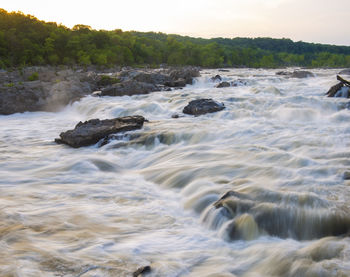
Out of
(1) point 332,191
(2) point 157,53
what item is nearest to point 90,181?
(1) point 332,191

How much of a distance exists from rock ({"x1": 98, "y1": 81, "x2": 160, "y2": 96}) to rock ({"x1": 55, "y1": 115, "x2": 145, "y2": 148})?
7.35 m

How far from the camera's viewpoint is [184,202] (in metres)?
5.22

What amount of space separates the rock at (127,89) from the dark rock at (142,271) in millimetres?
14244

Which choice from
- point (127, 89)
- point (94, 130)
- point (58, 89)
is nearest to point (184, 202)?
point (94, 130)

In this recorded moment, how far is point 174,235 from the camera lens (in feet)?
13.5

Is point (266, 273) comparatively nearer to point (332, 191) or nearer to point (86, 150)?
point (332, 191)

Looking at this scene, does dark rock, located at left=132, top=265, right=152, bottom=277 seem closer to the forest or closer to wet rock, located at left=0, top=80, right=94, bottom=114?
wet rock, located at left=0, top=80, right=94, bottom=114

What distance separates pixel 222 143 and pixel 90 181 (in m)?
3.59

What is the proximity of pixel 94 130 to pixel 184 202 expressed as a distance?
14.6 ft

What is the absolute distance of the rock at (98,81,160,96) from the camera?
55.0ft

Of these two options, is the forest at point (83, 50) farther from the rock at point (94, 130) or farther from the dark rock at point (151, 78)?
the rock at point (94, 130)

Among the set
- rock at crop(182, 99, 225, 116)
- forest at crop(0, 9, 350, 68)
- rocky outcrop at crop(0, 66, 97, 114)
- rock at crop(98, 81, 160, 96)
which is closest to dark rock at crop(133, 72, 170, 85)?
rock at crop(98, 81, 160, 96)

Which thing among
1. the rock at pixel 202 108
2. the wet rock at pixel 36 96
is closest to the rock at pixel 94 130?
the rock at pixel 202 108

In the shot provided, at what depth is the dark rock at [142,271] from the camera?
10.4 feet
